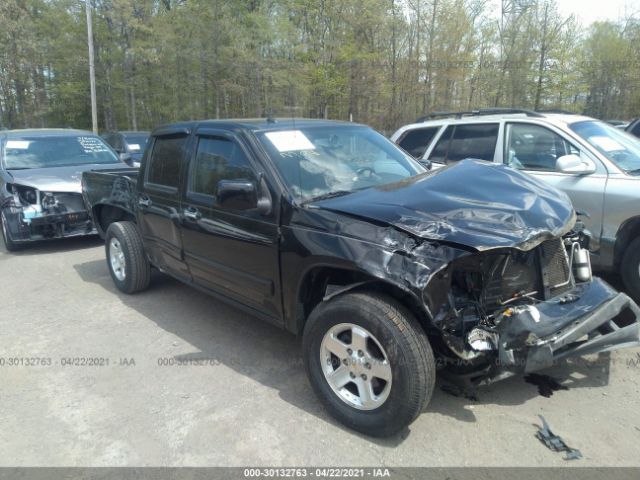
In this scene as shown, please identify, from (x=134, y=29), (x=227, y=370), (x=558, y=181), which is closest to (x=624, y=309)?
(x=558, y=181)

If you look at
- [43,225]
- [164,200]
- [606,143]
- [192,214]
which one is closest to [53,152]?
[43,225]

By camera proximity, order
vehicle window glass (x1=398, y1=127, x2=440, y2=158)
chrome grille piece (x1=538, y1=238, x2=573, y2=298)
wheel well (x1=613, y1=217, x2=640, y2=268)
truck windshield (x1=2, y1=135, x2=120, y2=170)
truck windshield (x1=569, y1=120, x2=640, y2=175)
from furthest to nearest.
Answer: truck windshield (x1=2, y1=135, x2=120, y2=170) → vehicle window glass (x1=398, y1=127, x2=440, y2=158) → truck windshield (x1=569, y1=120, x2=640, y2=175) → wheel well (x1=613, y1=217, x2=640, y2=268) → chrome grille piece (x1=538, y1=238, x2=573, y2=298)

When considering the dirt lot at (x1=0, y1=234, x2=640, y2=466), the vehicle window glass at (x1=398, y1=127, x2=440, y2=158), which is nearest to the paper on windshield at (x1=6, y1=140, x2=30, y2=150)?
the dirt lot at (x1=0, y1=234, x2=640, y2=466)

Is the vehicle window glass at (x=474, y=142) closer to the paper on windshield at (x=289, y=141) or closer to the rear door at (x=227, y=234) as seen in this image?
the paper on windshield at (x=289, y=141)

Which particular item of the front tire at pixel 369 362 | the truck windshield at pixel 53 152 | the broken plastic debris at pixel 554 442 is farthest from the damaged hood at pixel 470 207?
the truck windshield at pixel 53 152

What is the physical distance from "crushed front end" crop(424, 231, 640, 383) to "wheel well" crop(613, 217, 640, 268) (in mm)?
1579

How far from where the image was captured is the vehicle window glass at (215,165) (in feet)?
11.8

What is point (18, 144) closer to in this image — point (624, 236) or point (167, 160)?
point (167, 160)

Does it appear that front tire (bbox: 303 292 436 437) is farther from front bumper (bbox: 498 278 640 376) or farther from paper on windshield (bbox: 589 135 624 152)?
paper on windshield (bbox: 589 135 624 152)

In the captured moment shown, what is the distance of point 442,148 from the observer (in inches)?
245

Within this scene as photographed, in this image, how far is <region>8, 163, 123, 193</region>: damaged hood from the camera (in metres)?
7.15

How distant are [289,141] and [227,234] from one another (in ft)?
2.80

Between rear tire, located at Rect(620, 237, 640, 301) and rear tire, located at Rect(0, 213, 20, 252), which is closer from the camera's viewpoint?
rear tire, located at Rect(620, 237, 640, 301)

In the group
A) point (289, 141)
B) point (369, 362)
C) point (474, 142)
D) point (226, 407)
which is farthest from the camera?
point (474, 142)
